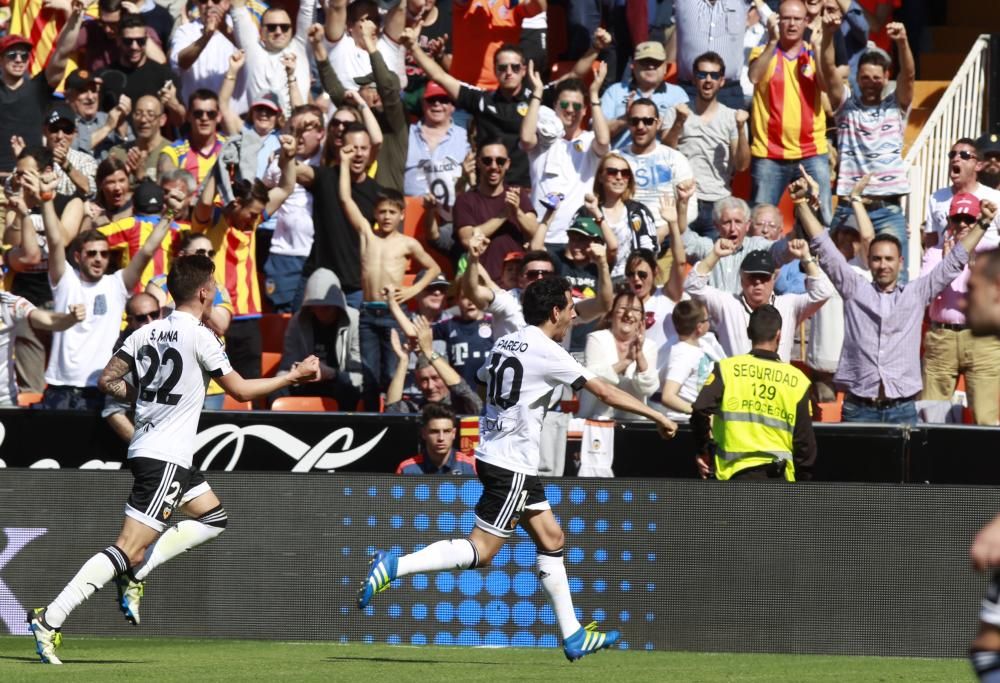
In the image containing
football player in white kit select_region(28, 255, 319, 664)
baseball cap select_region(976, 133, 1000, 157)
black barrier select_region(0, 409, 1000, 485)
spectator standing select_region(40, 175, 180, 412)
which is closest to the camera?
football player in white kit select_region(28, 255, 319, 664)

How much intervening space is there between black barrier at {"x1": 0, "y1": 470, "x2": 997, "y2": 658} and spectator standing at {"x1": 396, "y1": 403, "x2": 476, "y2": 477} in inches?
27.0

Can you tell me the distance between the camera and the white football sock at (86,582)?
Answer: 9.18m

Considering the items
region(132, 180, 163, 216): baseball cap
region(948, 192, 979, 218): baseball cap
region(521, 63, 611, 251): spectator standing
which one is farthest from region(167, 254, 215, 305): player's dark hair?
region(948, 192, 979, 218): baseball cap

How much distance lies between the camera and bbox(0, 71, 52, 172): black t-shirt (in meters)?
15.7

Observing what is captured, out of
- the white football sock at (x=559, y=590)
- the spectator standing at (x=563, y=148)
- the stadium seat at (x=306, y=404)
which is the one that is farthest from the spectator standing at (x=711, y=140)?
the white football sock at (x=559, y=590)

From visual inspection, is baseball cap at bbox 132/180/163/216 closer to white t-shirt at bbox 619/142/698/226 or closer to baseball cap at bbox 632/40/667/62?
white t-shirt at bbox 619/142/698/226

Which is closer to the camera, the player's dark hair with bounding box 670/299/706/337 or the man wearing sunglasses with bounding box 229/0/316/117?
the player's dark hair with bounding box 670/299/706/337

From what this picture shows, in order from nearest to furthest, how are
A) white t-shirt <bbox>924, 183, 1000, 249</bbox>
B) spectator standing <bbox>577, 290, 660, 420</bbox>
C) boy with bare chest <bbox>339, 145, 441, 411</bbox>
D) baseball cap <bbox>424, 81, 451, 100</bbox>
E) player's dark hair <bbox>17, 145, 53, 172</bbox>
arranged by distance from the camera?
spectator standing <bbox>577, 290, 660, 420</bbox>
boy with bare chest <bbox>339, 145, 441, 411</bbox>
player's dark hair <bbox>17, 145, 53, 172</bbox>
white t-shirt <bbox>924, 183, 1000, 249</bbox>
baseball cap <bbox>424, 81, 451, 100</bbox>

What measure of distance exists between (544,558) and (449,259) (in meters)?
6.11

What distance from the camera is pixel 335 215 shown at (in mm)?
14766

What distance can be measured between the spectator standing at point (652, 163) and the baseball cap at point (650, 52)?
898mm

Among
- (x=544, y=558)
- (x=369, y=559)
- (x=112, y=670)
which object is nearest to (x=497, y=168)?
(x=369, y=559)

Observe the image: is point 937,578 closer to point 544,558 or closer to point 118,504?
point 544,558

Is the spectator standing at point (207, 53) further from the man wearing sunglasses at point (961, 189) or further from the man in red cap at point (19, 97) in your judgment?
the man wearing sunglasses at point (961, 189)
